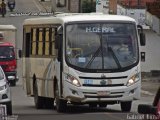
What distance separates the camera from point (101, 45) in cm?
2081

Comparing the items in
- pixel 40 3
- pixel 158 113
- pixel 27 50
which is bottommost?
pixel 40 3

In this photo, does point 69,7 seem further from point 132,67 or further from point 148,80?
point 132,67

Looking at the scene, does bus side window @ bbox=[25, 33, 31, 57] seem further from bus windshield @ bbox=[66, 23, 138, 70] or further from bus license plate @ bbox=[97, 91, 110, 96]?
bus license plate @ bbox=[97, 91, 110, 96]

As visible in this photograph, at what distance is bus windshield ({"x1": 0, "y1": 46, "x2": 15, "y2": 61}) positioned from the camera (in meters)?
38.9

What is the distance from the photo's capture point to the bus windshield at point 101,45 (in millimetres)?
20594

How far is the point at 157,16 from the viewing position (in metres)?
47.2

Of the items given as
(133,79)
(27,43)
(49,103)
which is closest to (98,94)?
(133,79)

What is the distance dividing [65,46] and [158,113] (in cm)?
1274

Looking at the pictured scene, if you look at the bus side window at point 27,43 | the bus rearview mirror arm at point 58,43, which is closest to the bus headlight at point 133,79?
the bus rearview mirror arm at point 58,43

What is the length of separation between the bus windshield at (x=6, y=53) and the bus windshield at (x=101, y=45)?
18192 mm

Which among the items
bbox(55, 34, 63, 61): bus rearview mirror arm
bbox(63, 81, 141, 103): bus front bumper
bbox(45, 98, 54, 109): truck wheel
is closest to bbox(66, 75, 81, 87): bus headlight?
bbox(63, 81, 141, 103): bus front bumper

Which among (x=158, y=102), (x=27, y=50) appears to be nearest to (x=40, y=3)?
(x=27, y=50)

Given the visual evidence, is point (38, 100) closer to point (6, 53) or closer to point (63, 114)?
point (63, 114)

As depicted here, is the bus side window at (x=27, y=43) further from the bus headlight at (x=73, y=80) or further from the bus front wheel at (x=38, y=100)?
the bus headlight at (x=73, y=80)
